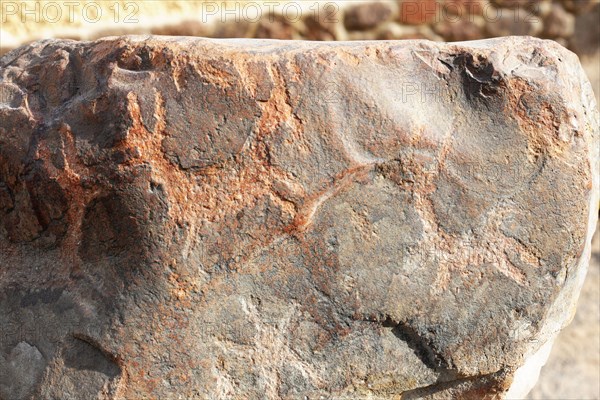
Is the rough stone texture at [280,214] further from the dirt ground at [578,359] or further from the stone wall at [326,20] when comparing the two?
the stone wall at [326,20]

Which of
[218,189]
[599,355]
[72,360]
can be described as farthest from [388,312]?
[599,355]

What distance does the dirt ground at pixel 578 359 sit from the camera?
1.98 metres

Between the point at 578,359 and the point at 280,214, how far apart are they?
135cm

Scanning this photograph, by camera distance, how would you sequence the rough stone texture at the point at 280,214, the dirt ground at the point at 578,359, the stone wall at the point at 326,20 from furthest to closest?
the stone wall at the point at 326,20 < the dirt ground at the point at 578,359 < the rough stone texture at the point at 280,214

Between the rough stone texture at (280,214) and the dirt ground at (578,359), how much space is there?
0.74 metres

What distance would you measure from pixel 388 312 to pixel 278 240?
218 millimetres

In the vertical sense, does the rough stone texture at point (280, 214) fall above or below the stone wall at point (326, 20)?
above

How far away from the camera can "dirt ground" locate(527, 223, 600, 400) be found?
1981mm

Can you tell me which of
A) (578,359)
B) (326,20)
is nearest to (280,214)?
(578,359)

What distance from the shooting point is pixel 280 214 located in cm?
120

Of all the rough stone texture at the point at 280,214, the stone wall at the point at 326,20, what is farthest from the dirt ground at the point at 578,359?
the stone wall at the point at 326,20

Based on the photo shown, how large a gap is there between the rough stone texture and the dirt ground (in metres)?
0.74

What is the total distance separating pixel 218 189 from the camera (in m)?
1.18

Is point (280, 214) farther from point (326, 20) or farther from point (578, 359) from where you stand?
point (326, 20)
